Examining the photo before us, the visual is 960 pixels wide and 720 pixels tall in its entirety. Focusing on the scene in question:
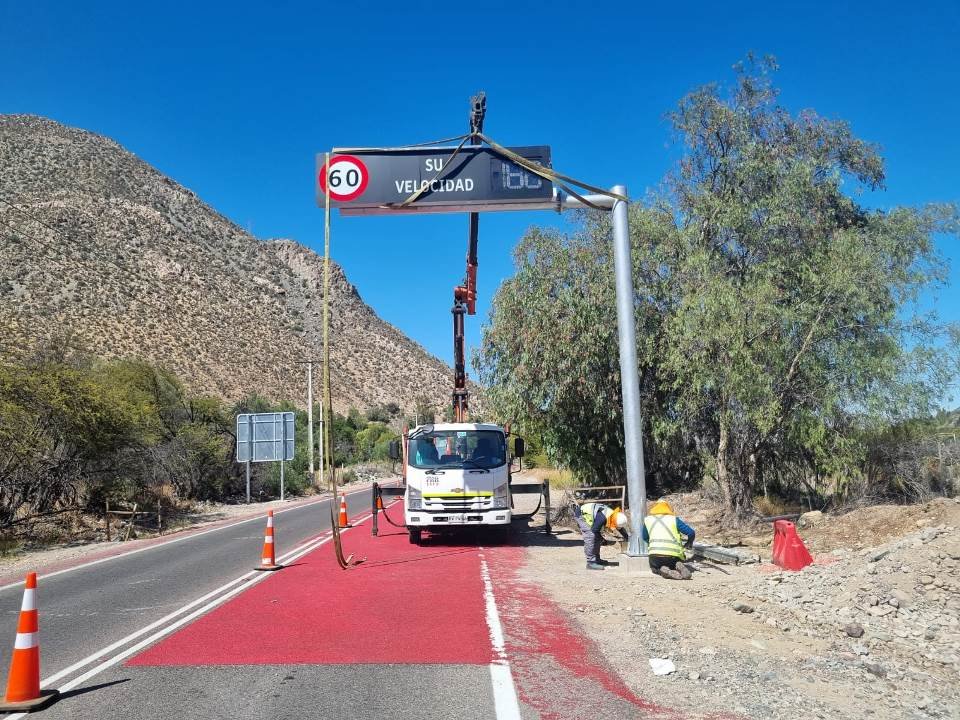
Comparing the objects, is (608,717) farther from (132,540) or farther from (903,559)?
(132,540)

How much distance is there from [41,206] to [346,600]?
2553 inches

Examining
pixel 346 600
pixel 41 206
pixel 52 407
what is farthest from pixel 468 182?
pixel 41 206

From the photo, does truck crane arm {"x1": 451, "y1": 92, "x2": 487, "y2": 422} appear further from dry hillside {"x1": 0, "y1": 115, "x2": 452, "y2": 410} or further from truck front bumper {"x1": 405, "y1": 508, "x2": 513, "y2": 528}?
dry hillside {"x1": 0, "y1": 115, "x2": 452, "y2": 410}

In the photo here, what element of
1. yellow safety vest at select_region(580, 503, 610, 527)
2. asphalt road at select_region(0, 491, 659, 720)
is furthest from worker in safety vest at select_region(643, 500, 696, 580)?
asphalt road at select_region(0, 491, 659, 720)

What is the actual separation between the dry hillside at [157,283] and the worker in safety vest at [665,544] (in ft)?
131

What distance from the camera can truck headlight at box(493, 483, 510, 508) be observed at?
14.6m

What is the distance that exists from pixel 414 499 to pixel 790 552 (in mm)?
6888

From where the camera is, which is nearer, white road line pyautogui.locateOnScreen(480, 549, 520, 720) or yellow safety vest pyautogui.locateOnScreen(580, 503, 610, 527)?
white road line pyautogui.locateOnScreen(480, 549, 520, 720)

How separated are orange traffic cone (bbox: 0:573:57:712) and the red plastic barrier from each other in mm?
9751

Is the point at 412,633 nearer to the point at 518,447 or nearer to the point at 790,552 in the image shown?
the point at 790,552

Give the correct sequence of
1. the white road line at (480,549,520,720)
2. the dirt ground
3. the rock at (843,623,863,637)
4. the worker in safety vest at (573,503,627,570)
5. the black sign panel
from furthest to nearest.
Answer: the worker in safety vest at (573,503,627,570)
the black sign panel
the rock at (843,623,863,637)
the dirt ground
the white road line at (480,549,520,720)

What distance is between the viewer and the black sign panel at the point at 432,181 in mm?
11172

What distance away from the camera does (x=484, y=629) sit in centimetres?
782

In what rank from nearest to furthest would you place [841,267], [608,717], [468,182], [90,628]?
[608,717]
[90,628]
[468,182]
[841,267]
